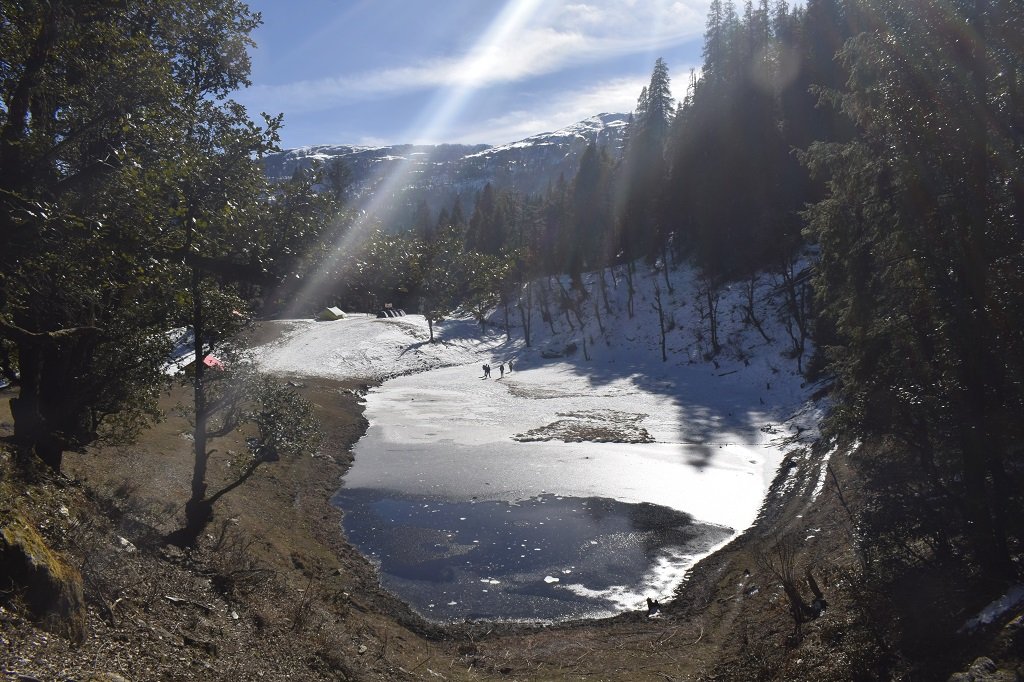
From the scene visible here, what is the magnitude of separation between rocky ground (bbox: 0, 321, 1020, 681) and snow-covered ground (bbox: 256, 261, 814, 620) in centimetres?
158

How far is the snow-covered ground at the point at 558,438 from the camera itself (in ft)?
60.4

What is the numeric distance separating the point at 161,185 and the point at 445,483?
69.3 ft

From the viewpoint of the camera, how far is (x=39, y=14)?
647cm

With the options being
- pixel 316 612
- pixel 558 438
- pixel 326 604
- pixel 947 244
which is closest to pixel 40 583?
pixel 316 612

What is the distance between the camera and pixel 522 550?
19.7m

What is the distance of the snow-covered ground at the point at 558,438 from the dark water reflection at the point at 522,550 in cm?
7

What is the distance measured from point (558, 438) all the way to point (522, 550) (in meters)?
16.0

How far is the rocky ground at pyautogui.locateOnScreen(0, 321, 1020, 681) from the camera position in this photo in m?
8.36

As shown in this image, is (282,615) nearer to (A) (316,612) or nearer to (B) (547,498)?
(A) (316,612)

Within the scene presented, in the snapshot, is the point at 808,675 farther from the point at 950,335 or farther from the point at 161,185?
the point at 161,185

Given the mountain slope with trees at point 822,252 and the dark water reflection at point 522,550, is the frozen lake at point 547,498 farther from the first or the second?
the mountain slope with trees at point 822,252

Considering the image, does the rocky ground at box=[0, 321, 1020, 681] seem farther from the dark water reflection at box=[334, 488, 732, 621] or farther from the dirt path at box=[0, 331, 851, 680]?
the dark water reflection at box=[334, 488, 732, 621]

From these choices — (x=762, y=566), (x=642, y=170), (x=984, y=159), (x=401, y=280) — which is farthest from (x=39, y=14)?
(x=642, y=170)

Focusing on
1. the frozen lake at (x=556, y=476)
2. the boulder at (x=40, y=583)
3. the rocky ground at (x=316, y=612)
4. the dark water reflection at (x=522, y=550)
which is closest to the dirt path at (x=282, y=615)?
the rocky ground at (x=316, y=612)
